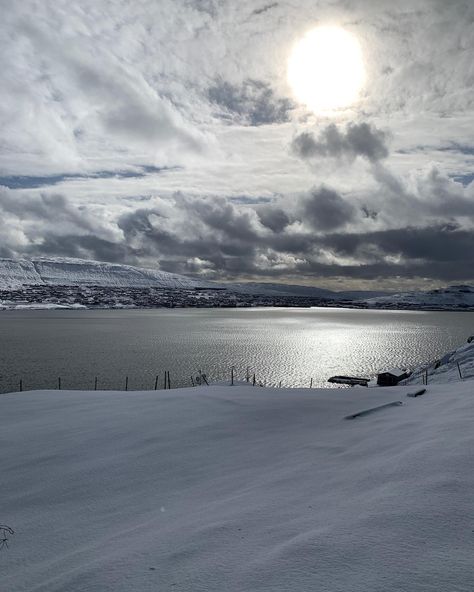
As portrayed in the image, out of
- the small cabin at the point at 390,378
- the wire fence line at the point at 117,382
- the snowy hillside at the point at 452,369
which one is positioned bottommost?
the wire fence line at the point at 117,382

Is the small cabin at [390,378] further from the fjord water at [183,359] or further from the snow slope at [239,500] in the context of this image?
the snow slope at [239,500]

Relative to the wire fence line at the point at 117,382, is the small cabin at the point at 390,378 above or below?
above

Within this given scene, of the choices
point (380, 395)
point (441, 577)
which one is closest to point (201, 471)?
point (441, 577)

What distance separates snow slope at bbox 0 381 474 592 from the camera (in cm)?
456

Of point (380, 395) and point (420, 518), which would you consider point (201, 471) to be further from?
point (380, 395)

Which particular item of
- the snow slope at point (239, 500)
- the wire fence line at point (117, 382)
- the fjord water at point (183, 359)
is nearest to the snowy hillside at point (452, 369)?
the wire fence line at point (117, 382)

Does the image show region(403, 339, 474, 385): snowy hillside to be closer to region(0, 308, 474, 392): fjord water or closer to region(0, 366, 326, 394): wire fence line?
region(0, 366, 326, 394): wire fence line

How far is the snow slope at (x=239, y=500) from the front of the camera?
180 inches

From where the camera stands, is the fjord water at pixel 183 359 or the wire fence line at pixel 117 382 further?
the fjord water at pixel 183 359

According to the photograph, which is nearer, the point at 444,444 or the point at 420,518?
the point at 420,518

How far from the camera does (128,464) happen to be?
9898 millimetres

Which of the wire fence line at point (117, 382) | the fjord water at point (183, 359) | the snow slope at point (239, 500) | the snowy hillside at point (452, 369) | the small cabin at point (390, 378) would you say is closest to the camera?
the snow slope at point (239, 500)

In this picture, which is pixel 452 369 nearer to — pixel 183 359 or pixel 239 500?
pixel 239 500

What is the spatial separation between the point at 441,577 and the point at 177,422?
1035 centimetres
